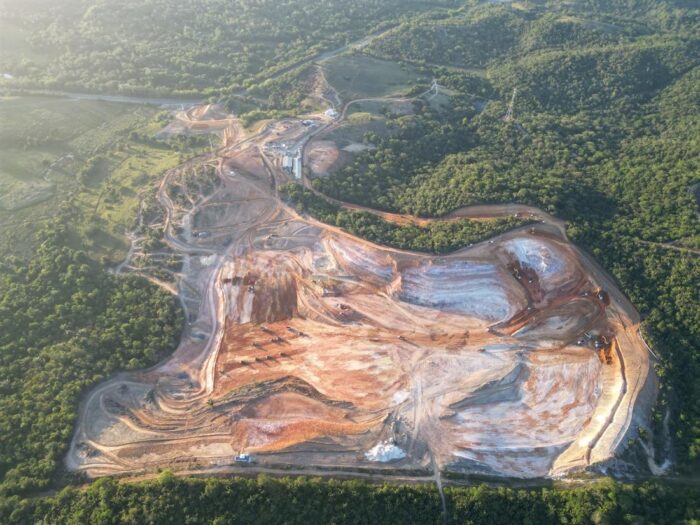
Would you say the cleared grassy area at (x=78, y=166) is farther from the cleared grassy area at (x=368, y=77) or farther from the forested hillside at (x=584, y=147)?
the cleared grassy area at (x=368, y=77)

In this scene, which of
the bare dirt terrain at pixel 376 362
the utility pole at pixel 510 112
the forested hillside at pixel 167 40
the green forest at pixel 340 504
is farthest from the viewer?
the forested hillside at pixel 167 40

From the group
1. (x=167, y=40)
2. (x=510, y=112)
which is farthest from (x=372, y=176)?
(x=167, y=40)

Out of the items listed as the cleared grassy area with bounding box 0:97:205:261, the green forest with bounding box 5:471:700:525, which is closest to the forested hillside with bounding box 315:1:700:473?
the green forest with bounding box 5:471:700:525

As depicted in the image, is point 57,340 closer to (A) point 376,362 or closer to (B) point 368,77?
(A) point 376,362

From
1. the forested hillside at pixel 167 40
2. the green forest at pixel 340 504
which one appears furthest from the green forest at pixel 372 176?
the forested hillside at pixel 167 40

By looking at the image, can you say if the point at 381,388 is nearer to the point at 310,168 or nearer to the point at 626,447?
the point at 626,447

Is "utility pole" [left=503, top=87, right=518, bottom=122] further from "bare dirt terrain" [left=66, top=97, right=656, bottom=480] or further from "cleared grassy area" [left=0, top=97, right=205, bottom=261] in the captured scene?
"cleared grassy area" [left=0, top=97, right=205, bottom=261]
